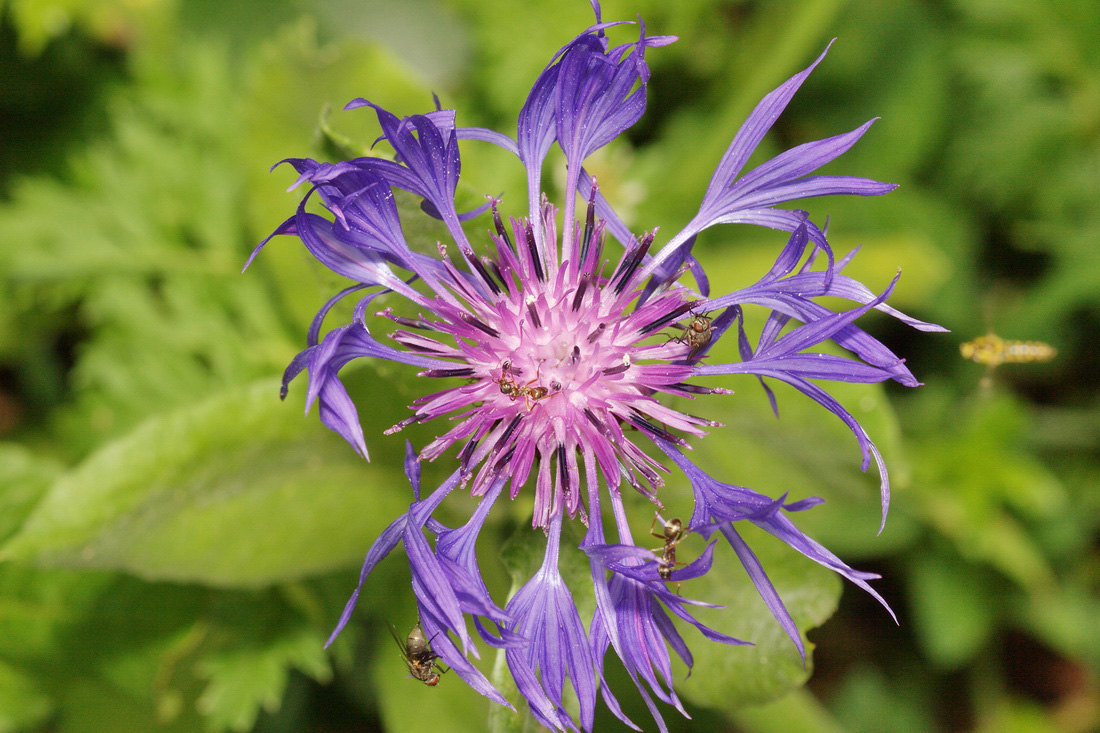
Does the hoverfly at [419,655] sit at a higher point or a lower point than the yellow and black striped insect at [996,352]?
lower

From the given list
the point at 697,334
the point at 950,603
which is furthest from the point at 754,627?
the point at 950,603

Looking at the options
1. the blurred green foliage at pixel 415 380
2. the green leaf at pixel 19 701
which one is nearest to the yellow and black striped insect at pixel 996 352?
the blurred green foliage at pixel 415 380

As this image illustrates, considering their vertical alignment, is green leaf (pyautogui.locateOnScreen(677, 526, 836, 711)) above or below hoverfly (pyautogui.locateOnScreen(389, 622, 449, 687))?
below

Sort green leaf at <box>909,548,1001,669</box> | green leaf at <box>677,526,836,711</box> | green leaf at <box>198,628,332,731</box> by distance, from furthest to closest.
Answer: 1. green leaf at <box>909,548,1001,669</box>
2. green leaf at <box>198,628,332,731</box>
3. green leaf at <box>677,526,836,711</box>


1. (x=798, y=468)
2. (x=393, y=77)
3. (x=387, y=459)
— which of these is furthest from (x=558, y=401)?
(x=393, y=77)

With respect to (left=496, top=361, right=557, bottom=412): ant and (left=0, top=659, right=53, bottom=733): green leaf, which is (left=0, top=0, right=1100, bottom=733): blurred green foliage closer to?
(left=0, top=659, right=53, bottom=733): green leaf

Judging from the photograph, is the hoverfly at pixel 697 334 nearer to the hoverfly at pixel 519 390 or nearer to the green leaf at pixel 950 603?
the hoverfly at pixel 519 390

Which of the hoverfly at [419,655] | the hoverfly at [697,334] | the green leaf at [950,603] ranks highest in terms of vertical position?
the hoverfly at [697,334]

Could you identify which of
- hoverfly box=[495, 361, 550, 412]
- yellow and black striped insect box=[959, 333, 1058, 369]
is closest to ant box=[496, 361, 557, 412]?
hoverfly box=[495, 361, 550, 412]
